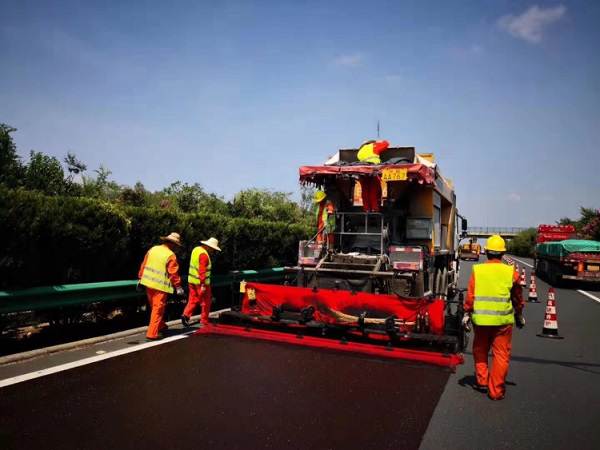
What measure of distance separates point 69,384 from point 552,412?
494 cm

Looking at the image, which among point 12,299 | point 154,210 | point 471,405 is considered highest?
point 154,210

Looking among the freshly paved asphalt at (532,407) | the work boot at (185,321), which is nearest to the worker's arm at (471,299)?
the freshly paved asphalt at (532,407)

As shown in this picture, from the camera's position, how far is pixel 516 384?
18.9 feet

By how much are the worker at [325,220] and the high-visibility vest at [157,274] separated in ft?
11.1

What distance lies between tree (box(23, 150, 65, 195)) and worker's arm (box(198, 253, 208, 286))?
2910 cm

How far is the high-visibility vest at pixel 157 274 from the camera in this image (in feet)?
24.0

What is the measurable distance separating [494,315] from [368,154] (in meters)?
5.10

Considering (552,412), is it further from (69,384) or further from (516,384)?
(69,384)

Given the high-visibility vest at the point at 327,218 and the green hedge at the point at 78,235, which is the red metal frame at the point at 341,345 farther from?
the high-visibility vest at the point at 327,218

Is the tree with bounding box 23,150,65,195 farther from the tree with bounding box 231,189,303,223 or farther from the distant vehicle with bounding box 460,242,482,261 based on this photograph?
the distant vehicle with bounding box 460,242,482,261

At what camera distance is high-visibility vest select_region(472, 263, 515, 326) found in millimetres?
5348

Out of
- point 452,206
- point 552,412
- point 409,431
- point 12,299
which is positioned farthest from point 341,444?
point 452,206

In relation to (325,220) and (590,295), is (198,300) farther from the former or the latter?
(590,295)

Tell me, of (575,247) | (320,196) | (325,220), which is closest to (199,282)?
(325,220)
